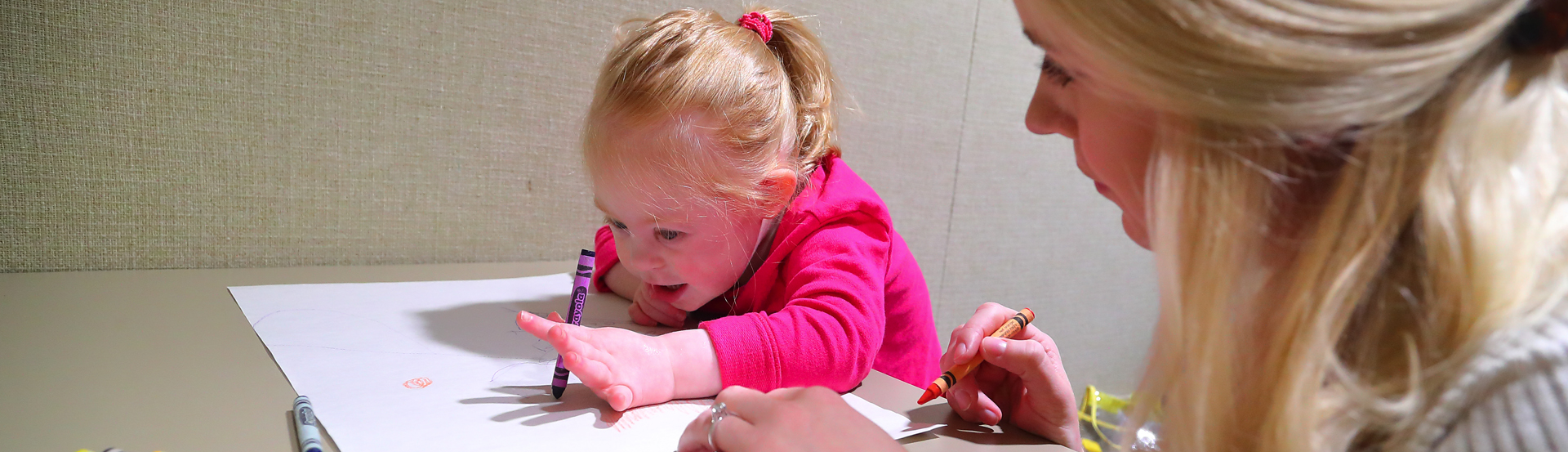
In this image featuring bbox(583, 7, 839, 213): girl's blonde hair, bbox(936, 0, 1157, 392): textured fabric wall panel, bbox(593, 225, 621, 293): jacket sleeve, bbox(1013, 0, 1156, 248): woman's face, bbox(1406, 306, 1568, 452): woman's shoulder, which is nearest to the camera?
bbox(1406, 306, 1568, 452): woman's shoulder

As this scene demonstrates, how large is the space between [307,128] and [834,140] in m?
0.54

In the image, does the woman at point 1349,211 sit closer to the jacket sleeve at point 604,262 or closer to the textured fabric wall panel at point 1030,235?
the jacket sleeve at point 604,262

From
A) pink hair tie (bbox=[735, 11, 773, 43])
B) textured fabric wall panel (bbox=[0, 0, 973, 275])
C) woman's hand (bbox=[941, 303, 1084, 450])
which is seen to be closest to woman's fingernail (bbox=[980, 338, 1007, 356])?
woman's hand (bbox=[941, 303, 1084, 450])

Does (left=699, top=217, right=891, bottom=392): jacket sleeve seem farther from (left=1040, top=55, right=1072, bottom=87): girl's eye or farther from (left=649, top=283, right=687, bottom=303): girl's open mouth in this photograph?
(left=1040, top=55, right=1072, bottom=87): girl's eye

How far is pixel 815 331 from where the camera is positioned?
619 mm

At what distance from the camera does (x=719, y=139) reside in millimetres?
704

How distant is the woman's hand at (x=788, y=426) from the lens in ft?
1.42

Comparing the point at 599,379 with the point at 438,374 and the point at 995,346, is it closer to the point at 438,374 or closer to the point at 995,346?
A: the point at 438,374

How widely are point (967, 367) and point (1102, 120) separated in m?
0.22

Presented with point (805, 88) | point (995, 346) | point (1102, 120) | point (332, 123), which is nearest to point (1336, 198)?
point (1102, 120)

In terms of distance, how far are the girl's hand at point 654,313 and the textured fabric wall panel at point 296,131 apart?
0.98 feet

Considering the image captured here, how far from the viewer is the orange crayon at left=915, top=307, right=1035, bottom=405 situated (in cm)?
56

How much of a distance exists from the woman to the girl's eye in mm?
38

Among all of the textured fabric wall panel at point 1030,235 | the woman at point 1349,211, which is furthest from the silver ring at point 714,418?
the textured fabric wall panel at point 1030,235
